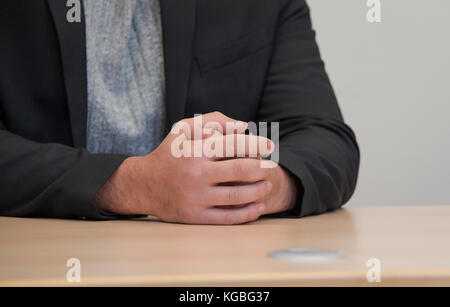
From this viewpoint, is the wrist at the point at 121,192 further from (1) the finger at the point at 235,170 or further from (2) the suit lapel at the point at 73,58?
(2) the suit lapel at the point at 73,58

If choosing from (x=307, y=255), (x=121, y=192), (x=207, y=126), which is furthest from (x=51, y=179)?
(x=307, y=255)

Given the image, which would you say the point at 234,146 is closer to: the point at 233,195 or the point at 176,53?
the point at 233,195

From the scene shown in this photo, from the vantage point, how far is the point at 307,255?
22.9 inches

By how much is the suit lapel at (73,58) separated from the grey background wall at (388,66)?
3.07 feet

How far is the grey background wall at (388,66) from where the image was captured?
1969mm

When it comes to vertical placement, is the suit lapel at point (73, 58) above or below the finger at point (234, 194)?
above

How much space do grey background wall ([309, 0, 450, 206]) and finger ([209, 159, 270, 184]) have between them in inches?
45.3

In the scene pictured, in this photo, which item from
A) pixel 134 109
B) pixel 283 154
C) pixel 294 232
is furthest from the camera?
pixel 134 109

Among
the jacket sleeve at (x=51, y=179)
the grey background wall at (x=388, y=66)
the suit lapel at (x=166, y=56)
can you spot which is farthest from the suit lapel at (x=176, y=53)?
the grey background wall at (x=388, y=66)

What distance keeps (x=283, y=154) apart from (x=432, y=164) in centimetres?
114

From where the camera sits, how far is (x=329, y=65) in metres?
1.98

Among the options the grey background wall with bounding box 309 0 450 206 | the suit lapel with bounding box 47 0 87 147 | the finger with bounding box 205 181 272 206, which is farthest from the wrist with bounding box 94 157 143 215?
the grey background wall with bounding box 309 0 450 206
